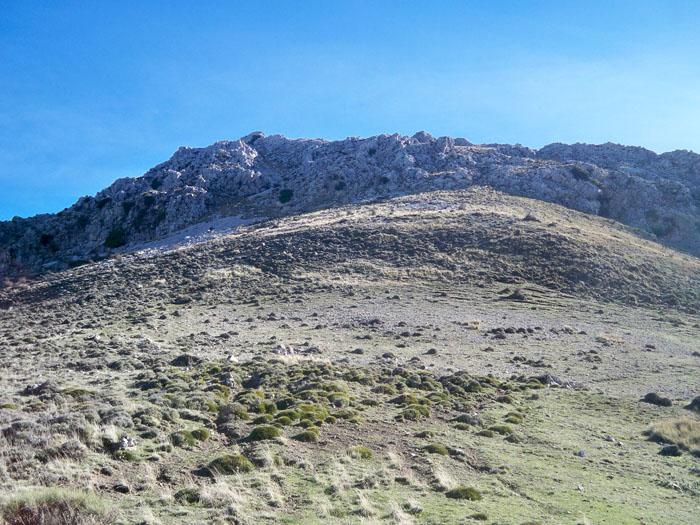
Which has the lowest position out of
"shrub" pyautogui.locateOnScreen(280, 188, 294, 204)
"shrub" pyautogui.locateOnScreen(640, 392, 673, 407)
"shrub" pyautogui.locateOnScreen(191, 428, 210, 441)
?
"shrub" pyautogui.locateOnScreen(640, 392, 673, 407)

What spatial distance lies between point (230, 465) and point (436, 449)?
598 centimetres

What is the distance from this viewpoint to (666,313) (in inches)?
1678

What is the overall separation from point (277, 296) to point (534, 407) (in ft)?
99.6

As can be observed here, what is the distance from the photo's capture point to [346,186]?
9331 centimetres

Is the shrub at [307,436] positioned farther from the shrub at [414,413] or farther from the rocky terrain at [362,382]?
the shrub at [414,413]

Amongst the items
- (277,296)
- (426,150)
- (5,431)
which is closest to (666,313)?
(277,296)

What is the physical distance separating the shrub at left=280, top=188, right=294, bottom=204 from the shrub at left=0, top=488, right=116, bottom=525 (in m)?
85.3

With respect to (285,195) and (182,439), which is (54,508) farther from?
(285,195)

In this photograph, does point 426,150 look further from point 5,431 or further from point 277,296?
point 5,431

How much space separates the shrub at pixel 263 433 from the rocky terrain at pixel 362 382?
0.06 metres

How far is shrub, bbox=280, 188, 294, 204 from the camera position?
9244 cm

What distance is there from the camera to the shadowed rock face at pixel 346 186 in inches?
3216

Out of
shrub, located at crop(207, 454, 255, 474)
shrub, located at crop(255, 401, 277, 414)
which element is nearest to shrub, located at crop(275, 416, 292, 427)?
shrub, located at crop(255, 401, 277, 414)

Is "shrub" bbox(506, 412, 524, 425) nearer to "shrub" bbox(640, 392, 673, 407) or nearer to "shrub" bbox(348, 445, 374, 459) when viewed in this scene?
"shrub" bbox(348, 445, 374, 459)
